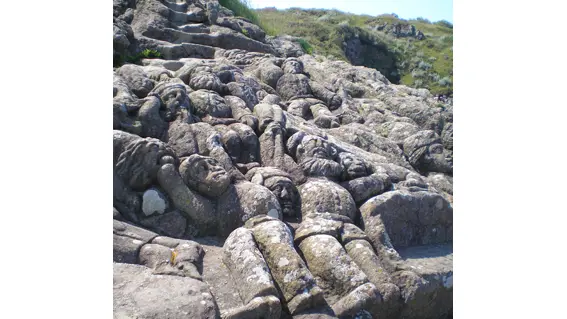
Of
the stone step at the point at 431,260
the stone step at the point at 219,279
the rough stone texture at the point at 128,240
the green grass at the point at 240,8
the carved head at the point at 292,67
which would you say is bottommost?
the stone step at the point at 431,260

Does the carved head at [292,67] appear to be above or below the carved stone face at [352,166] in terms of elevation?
above

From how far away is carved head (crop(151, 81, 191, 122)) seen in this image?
8.87 metres

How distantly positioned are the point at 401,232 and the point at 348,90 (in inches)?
386

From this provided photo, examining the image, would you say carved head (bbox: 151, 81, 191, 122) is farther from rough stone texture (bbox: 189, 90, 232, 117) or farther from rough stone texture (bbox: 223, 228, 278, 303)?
rough stone texture (bbox: 223, 228, 278, 303)

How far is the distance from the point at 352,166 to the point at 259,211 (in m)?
2.56

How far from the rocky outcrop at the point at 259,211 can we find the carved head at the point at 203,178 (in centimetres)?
2

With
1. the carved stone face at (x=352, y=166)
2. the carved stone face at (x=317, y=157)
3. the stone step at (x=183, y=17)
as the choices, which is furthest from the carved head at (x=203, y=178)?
the stone step at (x=183, y=17)

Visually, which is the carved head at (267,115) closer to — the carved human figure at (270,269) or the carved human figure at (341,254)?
the carved human figure at (341,254)

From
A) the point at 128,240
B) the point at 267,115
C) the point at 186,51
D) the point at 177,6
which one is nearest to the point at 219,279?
the point at 128,240

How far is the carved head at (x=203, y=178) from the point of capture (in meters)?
6.93

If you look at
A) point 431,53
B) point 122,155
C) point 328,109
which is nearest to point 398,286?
point 122,155

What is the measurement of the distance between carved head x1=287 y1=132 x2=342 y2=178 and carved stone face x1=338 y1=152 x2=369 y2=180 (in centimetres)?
17

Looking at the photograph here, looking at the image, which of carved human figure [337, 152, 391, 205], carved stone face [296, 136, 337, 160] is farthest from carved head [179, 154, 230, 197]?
carved human figure [337, 152, 391, 205]

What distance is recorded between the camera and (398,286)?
19.8 ft
